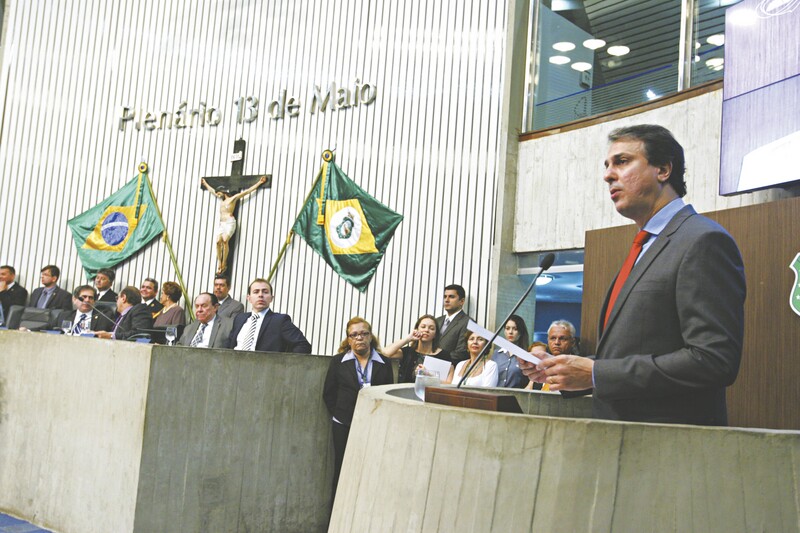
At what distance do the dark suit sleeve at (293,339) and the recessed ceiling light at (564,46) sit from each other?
3.32 meters

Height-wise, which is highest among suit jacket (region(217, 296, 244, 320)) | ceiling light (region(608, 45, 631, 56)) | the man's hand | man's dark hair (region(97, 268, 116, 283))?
ceiling light (region(608, 45, 631, 56))

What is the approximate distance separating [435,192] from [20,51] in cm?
646

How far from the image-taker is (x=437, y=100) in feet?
24.0

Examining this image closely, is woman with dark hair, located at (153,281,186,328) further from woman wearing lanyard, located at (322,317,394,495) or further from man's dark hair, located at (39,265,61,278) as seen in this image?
woman wearing lanyard, located at (322,317,394,495)

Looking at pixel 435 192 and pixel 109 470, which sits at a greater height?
pixel 435 192

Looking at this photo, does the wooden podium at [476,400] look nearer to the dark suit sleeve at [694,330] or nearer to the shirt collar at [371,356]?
the dark suit sleeve at [694,330]

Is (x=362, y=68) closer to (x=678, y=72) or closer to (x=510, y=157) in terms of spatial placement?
(x=510, y=157)

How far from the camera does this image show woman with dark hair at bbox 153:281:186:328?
734 cm

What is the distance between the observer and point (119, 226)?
355 inches

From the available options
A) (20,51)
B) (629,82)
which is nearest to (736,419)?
(629,82)

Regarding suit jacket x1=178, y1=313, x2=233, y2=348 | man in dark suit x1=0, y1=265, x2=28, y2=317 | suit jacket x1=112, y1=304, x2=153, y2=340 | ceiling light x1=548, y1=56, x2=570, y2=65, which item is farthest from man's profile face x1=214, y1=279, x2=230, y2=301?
ceiling light x1=548, y1=56, x2=570, y2=65

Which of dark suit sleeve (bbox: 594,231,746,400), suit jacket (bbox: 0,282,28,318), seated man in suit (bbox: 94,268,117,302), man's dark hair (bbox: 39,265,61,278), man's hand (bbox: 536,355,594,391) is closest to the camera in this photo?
dark suit sleeve (bbox: 594,231,746,400)

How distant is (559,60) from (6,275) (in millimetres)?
6536

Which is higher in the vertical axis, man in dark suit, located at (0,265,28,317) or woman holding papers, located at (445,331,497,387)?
man in dark suit, located at (0,265,28,317)
